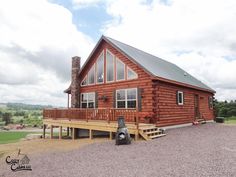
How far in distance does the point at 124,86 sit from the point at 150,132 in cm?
443

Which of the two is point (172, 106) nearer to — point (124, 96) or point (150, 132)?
point (124, 96)

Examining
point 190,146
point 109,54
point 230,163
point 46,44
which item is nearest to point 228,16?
point 109,54

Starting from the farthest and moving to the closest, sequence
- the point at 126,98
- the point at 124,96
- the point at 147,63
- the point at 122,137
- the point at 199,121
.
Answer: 1. the point at 199,121
2. the point at 147,63
3. the point at 124,96
4. the point at 126,98
5. the point at 122,137

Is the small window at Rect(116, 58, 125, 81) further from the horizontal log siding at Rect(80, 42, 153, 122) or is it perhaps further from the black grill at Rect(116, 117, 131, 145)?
the black grill at Rect(116, 117, 131, 145)

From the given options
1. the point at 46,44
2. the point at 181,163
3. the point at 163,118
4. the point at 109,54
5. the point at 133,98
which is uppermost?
the point at 46,44

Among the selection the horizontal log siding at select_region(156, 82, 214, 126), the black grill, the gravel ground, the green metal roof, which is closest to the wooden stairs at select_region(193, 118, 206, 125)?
the horizontal log siding at select_region(156, 82, 214, 126)

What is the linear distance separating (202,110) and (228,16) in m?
→ 8.15

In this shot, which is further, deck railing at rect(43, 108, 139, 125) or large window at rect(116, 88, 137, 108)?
large window at rect(116, 88, 137, 108)

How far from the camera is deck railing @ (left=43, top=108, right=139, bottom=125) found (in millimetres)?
11703

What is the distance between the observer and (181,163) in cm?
646

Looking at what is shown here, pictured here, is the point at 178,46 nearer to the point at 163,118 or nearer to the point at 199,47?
the point at 199,47

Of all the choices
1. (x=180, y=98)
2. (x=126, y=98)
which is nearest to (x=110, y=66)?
(x=126, y=98)

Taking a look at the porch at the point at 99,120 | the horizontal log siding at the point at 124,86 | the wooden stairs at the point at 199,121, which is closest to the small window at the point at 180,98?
the wooden stairs at the point at 199,121

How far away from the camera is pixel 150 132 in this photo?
446 inches
